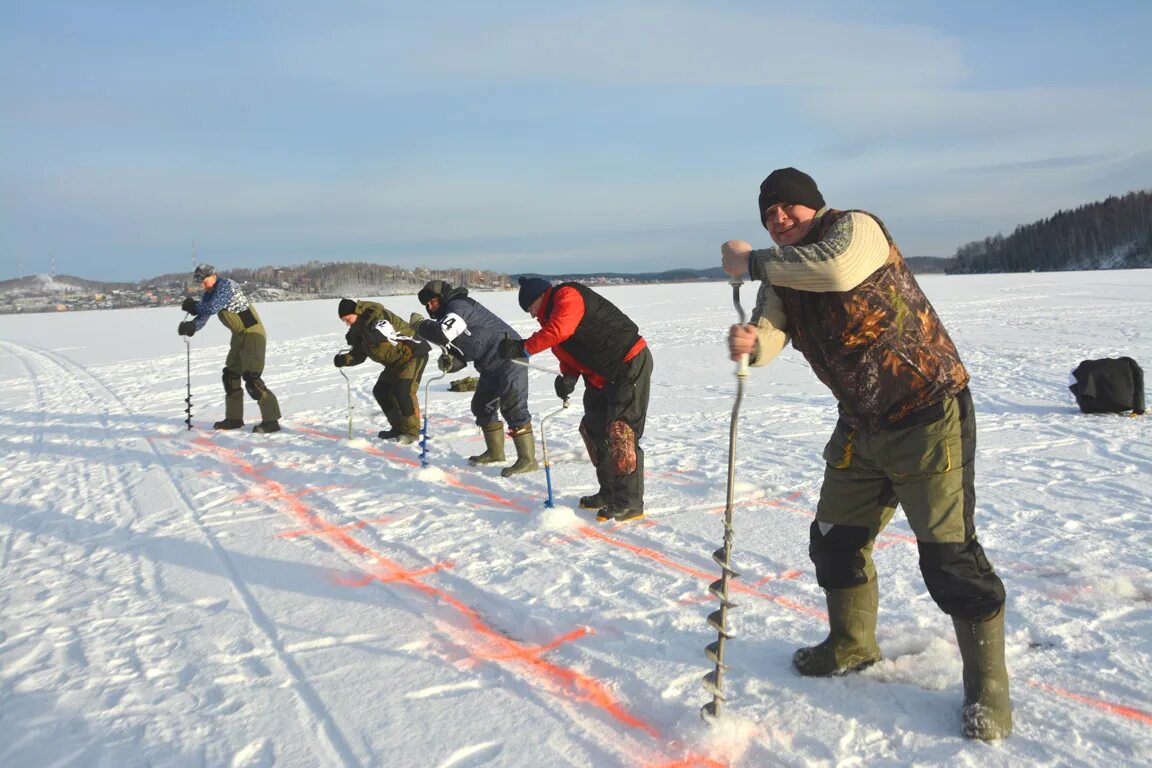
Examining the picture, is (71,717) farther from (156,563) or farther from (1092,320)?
(1092,320)

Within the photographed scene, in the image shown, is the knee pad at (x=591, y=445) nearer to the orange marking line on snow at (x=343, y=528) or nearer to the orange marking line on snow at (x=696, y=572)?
the orange marking line on snow at (x=696, y=572)

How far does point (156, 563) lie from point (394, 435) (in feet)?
11.5

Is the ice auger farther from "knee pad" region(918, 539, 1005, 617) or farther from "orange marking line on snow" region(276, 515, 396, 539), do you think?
"orange marking line on snow" region(276, 515, 396, 539)

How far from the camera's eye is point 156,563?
4.54 m

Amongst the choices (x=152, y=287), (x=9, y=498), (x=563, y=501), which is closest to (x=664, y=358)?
(x=563, y=501)

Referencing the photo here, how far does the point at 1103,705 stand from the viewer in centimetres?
265

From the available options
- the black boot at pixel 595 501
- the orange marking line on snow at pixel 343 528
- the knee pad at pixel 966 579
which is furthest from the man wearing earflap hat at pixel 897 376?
the orange marking line on snow at pixel 343 528

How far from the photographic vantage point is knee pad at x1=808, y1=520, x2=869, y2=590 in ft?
9.27

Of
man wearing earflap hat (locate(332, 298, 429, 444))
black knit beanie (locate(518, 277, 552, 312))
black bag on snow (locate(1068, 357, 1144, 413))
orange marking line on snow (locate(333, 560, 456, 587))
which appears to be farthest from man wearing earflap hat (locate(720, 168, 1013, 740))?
black bag on snow (locate(1068, 357, 1144, 413))

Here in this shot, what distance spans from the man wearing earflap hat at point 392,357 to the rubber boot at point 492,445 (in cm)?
132

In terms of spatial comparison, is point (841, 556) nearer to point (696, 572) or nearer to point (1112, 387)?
point (696, 572)

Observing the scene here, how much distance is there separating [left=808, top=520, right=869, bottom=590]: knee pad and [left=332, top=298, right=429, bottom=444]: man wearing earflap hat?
5342 mm

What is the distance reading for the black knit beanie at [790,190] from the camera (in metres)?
2.61

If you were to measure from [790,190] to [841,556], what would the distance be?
1338 mm
